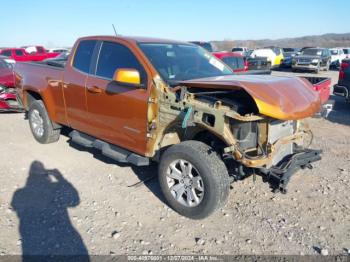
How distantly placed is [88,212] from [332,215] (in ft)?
9.06

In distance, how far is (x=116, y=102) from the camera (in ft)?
13.7

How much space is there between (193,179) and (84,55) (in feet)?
8.71

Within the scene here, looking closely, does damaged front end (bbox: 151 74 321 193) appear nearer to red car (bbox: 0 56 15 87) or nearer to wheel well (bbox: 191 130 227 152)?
wheel well (bbox: 191 130 227 152)

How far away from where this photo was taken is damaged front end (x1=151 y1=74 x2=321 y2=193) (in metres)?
3.27

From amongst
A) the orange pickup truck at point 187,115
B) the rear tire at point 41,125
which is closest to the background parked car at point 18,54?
the rear tire at point 41,125

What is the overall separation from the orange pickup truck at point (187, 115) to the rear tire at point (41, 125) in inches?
40.7

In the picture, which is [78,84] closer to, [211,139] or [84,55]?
[84,55]

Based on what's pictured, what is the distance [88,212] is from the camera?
3.78 metres

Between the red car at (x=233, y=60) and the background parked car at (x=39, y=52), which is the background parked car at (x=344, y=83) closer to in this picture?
the red car at (x=233, y=60)

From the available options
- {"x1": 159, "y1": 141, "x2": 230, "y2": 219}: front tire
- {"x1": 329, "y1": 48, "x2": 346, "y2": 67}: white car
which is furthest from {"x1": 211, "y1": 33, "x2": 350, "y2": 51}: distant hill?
{"x1": 159, "y1": 141, "x2": 230, "y2": 219}: front tire

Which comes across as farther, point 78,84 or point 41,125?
point 41,125

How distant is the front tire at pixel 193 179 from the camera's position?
3.37 m

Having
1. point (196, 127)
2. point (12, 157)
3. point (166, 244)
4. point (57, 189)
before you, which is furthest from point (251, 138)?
point (12, 157)

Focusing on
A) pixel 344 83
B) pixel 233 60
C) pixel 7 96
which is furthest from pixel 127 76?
pixel 233 60
